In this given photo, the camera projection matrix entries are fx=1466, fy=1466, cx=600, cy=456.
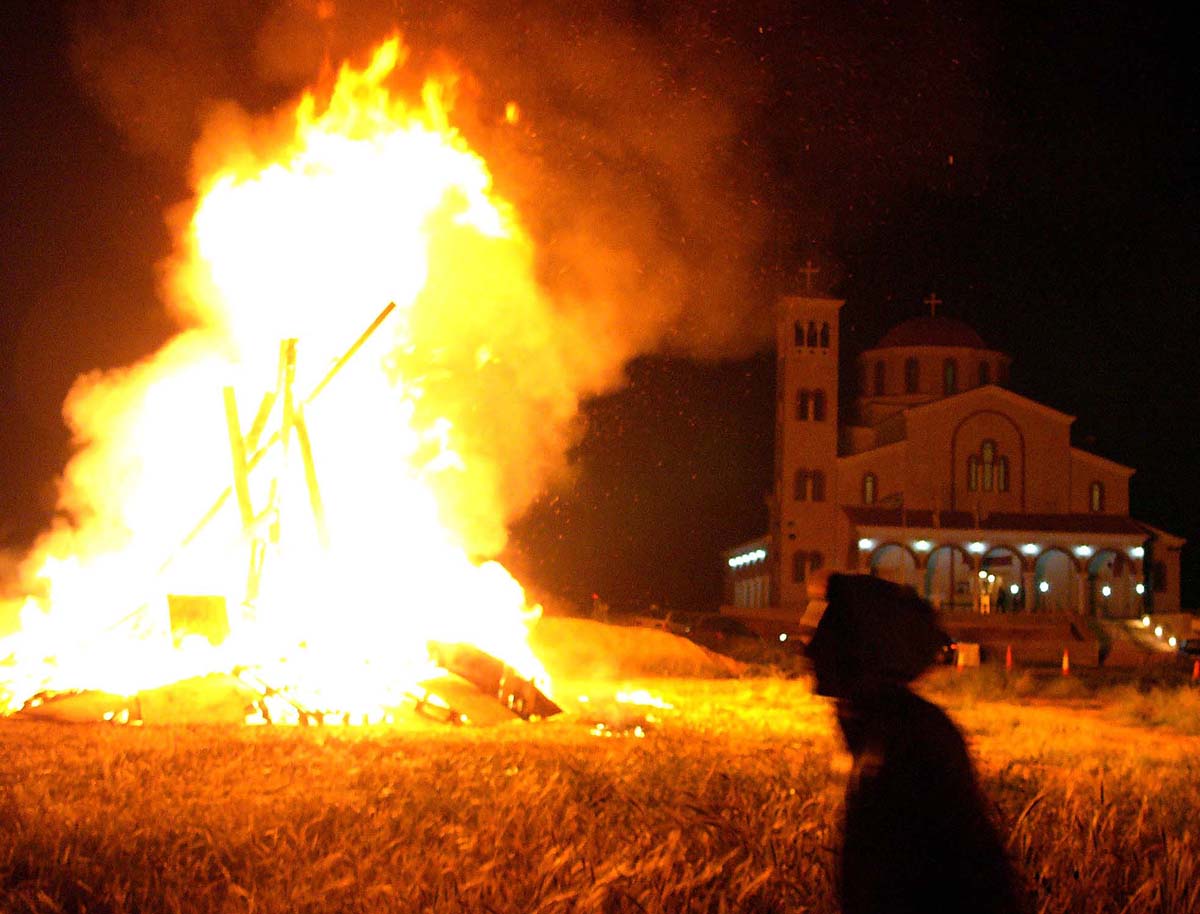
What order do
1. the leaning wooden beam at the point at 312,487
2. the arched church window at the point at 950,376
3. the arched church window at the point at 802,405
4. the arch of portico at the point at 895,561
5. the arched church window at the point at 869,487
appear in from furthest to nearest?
the arched church window at the point at 950,376 < the arched church window at the point at 802,405 < the arched church window at the point at 869,487 < the arch of portico at the point at 895,561 < the leaning wooden beam at the point at 312,487

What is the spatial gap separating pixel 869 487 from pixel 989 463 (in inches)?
211

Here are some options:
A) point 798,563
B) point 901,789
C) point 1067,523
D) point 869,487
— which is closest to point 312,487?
point 901,789

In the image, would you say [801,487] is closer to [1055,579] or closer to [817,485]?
[817,485]

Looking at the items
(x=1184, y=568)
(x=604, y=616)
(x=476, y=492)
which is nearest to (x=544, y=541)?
(x=604, y=616)

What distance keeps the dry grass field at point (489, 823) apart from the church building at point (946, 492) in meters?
43.7

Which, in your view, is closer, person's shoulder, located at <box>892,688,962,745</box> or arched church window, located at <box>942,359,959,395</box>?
person's shoulder, located at <box>892,688,962,745</box>

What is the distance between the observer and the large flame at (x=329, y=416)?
59.8ft

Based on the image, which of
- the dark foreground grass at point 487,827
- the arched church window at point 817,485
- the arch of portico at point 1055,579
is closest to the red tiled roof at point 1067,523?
the arch of portico at point 1055,579

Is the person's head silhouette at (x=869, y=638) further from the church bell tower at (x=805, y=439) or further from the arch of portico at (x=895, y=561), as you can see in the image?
the church bell tower at (x=805, y=439)

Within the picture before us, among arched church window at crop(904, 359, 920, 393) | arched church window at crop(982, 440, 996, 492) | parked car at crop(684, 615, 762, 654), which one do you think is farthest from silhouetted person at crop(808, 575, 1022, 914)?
arched church window at crop(904, 359, 920, 393)

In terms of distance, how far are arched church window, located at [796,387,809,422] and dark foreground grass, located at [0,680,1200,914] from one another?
177ft

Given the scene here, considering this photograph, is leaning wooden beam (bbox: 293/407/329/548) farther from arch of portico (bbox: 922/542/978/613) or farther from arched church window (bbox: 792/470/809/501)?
arched church window (bbox: 792/470/809/501)

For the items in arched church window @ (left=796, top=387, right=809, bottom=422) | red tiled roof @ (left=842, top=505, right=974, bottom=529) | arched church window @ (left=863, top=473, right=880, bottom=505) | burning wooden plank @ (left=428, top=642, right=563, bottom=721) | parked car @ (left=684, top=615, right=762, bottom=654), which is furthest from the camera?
arched church window @ (left=796, top=387, right=809, bottom=422)

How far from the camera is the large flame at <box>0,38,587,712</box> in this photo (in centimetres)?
1823
